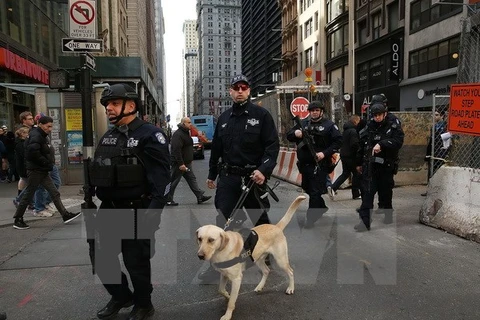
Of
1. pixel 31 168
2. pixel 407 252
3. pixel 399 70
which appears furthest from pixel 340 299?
pixel 399 70

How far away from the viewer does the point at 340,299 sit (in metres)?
3.72

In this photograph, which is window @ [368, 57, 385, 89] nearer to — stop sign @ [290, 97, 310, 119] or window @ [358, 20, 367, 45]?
window @ [358, 20, 367, 45]

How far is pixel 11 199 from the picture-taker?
369 inches

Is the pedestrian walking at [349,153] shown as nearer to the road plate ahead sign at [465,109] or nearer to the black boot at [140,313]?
the road plate ahead sign at [465,109]

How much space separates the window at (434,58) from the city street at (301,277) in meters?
19.7

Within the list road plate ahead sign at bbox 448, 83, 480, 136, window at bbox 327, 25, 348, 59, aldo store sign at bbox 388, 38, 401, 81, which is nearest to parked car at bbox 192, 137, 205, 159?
aldo store sign at bbox 388, 38, 401, 81

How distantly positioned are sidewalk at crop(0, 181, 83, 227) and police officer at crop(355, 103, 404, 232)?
5771 mm

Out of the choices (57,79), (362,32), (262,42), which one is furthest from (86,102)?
(262,42)

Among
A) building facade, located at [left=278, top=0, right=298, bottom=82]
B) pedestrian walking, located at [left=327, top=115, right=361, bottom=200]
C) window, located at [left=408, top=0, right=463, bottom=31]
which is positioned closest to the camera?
pedestrian walking, located at [left=327, top=115, right=361, bottom=200]

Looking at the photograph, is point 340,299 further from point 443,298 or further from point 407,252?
point 407,252

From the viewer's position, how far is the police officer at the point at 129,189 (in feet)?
10.1

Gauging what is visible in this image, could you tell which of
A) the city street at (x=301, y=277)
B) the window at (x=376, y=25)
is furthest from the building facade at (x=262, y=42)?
the city street at (x=301, y=277)

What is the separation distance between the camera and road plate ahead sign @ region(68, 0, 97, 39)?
8.58 meters

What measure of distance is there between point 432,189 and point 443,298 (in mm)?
3065
